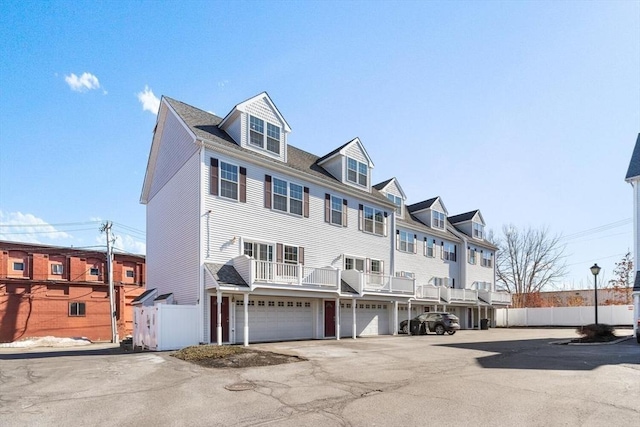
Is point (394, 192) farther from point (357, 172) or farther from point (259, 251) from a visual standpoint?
point (259, 251)

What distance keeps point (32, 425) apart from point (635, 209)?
28.9 metres

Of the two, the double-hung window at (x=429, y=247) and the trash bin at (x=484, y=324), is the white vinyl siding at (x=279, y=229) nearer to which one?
the double-hung window at (x=429, y=247)

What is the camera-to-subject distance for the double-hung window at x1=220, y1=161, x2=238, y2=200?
756 inches

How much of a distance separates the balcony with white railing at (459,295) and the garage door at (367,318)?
7.21 m

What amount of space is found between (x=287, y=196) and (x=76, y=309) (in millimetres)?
20703

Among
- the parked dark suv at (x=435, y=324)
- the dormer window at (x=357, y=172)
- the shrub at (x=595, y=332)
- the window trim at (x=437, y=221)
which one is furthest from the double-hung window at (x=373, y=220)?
the shrub at (x=595, y=332)

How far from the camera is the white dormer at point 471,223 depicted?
132ft

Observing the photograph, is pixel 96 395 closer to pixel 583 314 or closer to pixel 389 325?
pixel 389 325

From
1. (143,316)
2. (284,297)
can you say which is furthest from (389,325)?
(143,316)

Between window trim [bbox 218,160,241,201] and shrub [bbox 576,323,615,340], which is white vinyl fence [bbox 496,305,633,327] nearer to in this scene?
shrub [bbox 576,323,615,340]

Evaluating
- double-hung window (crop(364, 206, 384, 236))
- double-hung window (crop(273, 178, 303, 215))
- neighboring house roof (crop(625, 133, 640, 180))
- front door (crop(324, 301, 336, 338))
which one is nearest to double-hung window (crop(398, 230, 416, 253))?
double-hung window (crop(364, 206, 384, 236))

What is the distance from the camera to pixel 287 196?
21875 millimetres

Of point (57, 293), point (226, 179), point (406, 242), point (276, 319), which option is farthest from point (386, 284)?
point (57, 293)

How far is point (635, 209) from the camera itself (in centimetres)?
2438
